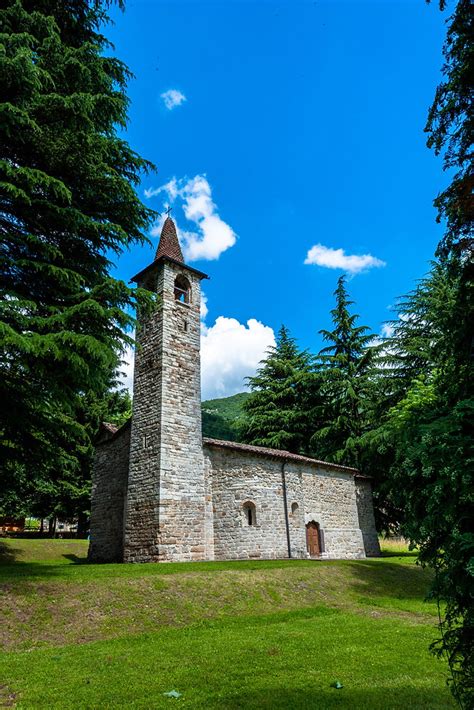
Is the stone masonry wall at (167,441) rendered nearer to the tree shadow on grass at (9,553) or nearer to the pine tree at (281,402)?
the tree shadow on grass at (9,553)

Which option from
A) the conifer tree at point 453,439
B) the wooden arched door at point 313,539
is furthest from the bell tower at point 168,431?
the conifer tree at point 453,439

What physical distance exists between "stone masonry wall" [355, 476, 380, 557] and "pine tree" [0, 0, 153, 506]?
17403 millimetres

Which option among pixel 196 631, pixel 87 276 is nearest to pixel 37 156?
pixel 87 276

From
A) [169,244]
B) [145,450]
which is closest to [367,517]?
[145,450]

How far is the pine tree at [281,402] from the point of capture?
30516 mm

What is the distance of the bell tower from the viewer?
611 inches

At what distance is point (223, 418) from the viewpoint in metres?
62.1

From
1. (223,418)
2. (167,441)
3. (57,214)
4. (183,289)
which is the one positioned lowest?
(167,441)

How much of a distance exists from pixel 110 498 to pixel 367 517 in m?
13.8

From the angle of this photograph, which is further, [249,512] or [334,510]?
[334,510]

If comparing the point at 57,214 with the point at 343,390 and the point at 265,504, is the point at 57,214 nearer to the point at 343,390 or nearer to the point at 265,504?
the point at 265,504

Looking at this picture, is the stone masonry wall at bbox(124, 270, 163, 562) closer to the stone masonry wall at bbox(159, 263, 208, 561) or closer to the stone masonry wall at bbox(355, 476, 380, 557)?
the stone masonry wall at bbox(159, 263, 208, 561)

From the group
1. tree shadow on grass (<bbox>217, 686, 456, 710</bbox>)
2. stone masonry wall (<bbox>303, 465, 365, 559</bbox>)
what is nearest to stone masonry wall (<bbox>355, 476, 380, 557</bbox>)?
stone masonry wall (<bbox>303, 465, 365, 559</bbox>)

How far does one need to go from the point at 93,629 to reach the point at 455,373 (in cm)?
787
